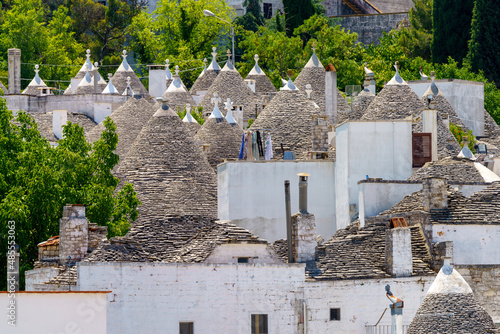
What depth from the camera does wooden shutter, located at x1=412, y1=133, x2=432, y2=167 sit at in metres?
52.9

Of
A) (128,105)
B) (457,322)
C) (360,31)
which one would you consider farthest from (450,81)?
(457,322)

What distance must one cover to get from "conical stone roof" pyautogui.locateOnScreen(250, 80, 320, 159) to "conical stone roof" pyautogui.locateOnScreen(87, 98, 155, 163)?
4.42 metres

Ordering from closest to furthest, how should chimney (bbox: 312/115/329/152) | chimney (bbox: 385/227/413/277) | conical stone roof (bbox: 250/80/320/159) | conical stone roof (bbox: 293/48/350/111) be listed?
1. chimney (bbox: 385/227/413/277)
2. chimney (bbox: 312/115/329/152)
3. conical stone roof (bbox: 250/80/320/159)
4. conical stone roof (bbox: 293/48/350/111)

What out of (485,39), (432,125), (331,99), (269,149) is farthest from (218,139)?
(485,39)

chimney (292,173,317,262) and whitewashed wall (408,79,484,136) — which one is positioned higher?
whitewashed wall (408,79,484,136)

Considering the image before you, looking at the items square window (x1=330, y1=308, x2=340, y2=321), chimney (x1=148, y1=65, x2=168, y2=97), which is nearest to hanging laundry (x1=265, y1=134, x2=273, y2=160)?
square window (x1=330, y1=308, x2=340, y2=321)

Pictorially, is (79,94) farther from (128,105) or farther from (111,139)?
(111,139)

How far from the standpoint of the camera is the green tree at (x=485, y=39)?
83.9m

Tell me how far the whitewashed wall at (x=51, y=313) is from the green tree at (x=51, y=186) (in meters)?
13.3

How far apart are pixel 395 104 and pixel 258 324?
2609cm

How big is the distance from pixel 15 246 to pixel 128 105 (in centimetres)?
2309

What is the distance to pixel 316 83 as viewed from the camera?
242ft

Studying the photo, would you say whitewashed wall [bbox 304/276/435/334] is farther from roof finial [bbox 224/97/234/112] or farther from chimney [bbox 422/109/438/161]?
roof finial [bbox 224/97/234/112]

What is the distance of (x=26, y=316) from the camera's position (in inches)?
1284
